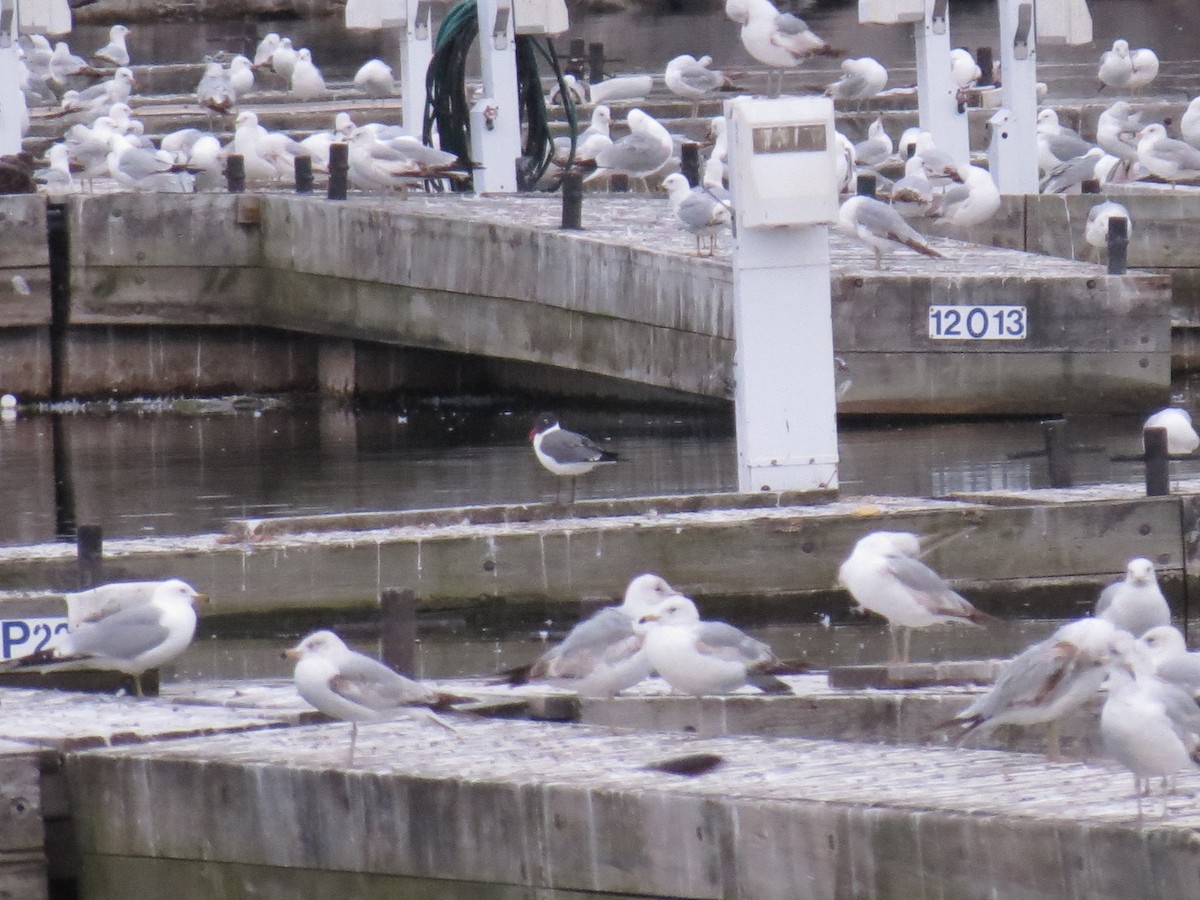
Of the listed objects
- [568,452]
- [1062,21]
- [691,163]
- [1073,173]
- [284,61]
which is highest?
[284,61]

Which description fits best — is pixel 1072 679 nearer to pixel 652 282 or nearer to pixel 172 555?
pixel 172 555

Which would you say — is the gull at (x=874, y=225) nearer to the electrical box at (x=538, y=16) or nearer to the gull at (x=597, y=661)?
the electrical box at (x=538, y=16)

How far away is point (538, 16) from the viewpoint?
59.6ft

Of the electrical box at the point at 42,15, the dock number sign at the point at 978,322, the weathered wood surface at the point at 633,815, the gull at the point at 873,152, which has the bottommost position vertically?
the weathered wood surface at the point at 633,815

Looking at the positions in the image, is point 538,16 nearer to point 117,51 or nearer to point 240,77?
point 240,77

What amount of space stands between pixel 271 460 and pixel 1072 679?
9.90 metres

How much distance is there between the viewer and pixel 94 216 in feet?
58.0

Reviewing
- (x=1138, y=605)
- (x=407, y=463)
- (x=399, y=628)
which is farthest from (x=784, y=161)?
(x=407, y=463)

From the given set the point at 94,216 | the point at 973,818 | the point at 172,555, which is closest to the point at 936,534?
the point at 172,555

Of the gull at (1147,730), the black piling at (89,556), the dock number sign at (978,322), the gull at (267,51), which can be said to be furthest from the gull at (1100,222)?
the gull at (267,51)

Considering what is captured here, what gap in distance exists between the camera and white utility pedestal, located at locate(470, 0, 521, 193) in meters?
18.3

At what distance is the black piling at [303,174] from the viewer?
1766 centimetres

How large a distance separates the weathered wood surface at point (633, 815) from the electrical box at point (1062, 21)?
12.4m

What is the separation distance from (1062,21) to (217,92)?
9277 millimetres
